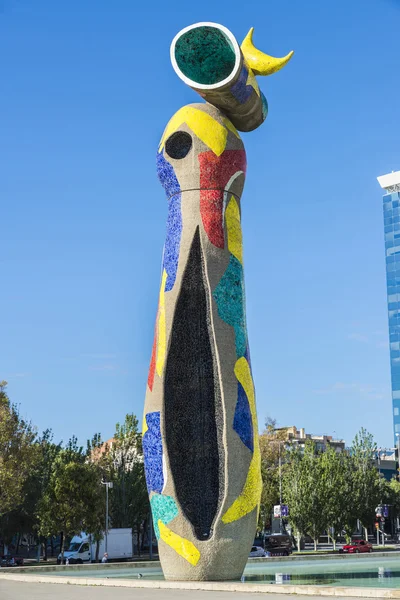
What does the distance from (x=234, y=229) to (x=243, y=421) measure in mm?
5069

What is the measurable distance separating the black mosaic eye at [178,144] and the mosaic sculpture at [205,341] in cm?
3

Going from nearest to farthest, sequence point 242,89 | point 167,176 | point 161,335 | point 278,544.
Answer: point 161,335, point 242,89, point 167,176, point 278,544

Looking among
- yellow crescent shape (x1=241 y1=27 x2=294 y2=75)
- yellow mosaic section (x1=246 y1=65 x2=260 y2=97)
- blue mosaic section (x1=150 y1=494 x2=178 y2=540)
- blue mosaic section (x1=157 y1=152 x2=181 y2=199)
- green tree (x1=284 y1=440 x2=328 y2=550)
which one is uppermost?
yellow crescent shape (x1=241 y1=27 x2=294 y2=75)

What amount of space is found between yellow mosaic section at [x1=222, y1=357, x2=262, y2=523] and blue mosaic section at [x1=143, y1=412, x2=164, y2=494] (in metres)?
1.85

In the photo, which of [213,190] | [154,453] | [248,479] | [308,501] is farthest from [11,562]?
[213,190]

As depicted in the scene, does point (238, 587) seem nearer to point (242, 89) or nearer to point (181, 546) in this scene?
point (181, 546)

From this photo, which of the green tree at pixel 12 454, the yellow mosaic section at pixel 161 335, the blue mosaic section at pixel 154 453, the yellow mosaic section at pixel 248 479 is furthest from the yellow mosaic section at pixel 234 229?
the green tree at pixel 12 454

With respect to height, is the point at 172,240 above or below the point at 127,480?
above

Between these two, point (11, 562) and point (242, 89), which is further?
point (11, 562)

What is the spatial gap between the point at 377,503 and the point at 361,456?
3654 mm

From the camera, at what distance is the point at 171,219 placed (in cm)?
2180

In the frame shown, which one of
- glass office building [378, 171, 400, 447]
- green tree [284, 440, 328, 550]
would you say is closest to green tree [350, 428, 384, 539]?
green tree [284, 440, 328, 550]

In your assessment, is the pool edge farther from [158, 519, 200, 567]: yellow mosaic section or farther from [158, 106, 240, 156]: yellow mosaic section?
[158, 106, 240, 156]: yellow mosaic section

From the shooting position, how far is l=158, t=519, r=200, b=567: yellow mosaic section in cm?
1909
